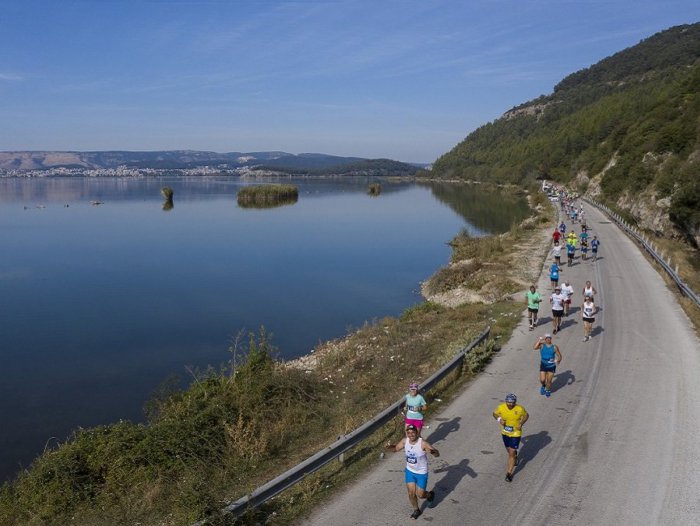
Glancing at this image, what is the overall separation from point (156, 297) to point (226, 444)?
76.9 ft

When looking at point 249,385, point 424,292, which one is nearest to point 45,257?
point 424,292

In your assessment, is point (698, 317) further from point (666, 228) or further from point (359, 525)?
point (666, 228)

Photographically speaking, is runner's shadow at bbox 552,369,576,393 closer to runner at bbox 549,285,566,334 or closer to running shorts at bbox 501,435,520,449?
runner at bbox 549,285,566,334

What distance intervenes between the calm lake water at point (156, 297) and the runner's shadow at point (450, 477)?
11.2m

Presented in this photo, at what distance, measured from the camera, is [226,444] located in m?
11.1

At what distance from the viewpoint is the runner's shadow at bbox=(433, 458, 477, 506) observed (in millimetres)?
8398

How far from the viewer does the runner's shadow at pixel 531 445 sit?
9.42 m

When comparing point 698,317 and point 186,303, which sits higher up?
point 698,317

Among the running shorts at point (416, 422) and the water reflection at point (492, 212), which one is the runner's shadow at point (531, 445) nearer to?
the running shorts at point (416, 422)

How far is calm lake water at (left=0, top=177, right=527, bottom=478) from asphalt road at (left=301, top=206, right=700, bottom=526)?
10470mm

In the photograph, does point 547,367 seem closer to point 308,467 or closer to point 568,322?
point 308,467

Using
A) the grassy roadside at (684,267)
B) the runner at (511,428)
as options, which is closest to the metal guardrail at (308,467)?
the runner at (511,428)

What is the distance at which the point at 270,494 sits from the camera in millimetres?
8086

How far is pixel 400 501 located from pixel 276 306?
22.8 m
